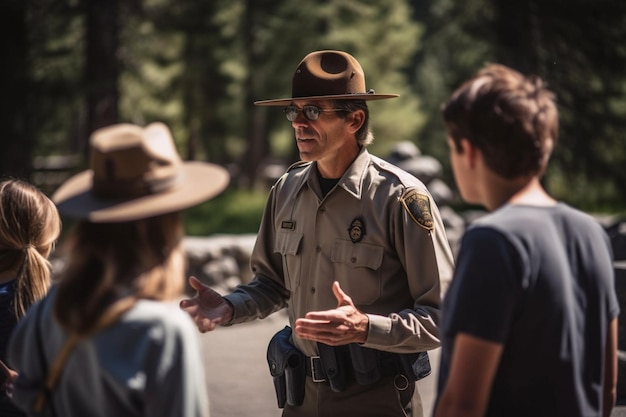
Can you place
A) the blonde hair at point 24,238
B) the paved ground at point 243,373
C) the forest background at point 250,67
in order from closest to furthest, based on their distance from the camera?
1. the blonde hair at point 24,238
2. the paved ground at point 243,373
3. the forest background at point 250,67

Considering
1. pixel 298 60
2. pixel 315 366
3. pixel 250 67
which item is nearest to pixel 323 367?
pixel 315 366

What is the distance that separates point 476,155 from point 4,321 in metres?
1.92

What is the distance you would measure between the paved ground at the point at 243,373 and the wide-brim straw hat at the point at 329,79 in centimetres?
358

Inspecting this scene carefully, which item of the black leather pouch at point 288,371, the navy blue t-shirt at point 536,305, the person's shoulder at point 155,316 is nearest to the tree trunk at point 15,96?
the black leather pouch at point 288,371

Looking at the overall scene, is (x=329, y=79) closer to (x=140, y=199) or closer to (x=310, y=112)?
(x=310, y=112)

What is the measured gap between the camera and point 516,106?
2475 millimetres

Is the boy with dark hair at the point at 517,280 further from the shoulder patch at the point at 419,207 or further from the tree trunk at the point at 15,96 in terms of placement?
the tree trunk at the point at 15,96

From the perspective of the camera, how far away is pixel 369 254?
A: 377 centimetres

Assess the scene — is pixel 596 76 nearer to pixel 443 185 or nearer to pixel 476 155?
pixel 443 185

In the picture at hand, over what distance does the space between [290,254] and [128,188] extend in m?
1.61

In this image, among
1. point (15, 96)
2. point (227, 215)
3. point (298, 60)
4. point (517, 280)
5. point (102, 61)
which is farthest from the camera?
point (298, 60)

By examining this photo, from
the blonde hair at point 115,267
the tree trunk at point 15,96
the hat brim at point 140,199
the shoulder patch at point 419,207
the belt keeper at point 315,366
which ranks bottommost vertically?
the tree trunk at point 15,96

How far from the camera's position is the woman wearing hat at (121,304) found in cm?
229

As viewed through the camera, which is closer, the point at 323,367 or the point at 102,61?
the point at 323,367
